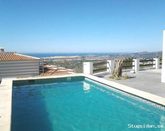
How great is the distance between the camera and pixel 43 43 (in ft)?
183

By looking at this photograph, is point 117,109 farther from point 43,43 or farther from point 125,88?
point 43,43

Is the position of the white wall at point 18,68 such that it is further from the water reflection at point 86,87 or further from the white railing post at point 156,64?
the white railing post at point 156,64

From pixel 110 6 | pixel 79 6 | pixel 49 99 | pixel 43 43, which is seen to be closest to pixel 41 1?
pixel 79 6

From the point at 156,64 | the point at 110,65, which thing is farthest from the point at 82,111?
the point at 156,64

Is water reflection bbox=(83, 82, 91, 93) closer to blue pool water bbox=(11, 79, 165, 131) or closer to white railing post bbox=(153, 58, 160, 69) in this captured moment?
blue pool water bbox=(11, 79, 165, 131)

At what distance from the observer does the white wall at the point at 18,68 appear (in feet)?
41.9

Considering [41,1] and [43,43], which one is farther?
[43,43]

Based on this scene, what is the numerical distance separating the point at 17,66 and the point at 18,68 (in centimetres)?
15

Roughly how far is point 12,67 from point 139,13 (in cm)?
1548

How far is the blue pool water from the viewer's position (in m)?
5.56

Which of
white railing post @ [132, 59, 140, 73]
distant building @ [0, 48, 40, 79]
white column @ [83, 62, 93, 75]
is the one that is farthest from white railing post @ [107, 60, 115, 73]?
distant building @ [0, 48, 40, 79]

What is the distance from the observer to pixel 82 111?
273 inches

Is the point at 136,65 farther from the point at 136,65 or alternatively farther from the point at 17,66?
the point at 17,66

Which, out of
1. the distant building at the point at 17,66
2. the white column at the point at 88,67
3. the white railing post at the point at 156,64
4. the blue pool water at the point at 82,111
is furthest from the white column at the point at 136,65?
the distant building at the point at 17,66
